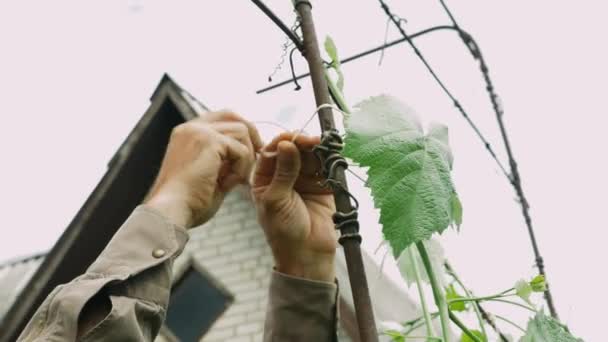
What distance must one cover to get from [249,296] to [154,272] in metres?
4.18

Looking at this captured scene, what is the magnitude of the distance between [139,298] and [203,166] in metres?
0.22

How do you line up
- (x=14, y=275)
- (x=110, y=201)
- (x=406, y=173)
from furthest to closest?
(x=14, y=275) < (x=110, y=201) < (x=406, y=173)

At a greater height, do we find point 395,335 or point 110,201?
point 110,201

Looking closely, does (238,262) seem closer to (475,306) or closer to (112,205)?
(112,205)

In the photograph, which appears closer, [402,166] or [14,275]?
[402,166]

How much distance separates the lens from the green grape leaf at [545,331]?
0.99m

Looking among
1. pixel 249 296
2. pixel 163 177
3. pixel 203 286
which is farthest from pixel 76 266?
pixel 163 177

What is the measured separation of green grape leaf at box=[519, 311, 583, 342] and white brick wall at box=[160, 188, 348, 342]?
156 inches

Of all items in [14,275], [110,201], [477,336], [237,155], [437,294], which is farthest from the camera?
[14,275]

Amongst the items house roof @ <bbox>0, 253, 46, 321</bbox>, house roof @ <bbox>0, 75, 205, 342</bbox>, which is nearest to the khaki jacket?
house roof @ <bbox>0, 75, 205, 342</bbox>

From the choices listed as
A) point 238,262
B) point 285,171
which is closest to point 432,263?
point 285,171

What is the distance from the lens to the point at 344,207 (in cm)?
86

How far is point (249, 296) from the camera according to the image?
507cm

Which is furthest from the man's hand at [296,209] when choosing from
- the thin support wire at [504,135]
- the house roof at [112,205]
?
the house roof at [112,205]
